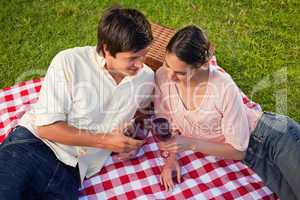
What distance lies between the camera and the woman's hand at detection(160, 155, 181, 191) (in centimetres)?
290

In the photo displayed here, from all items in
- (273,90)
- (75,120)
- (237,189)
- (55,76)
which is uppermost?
(55,76)

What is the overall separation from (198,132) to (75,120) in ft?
2.83

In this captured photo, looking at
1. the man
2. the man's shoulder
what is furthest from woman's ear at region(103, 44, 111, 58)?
the man's shoulder

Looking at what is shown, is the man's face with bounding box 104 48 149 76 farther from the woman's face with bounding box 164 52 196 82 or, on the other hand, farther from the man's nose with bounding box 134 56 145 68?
the woman's face with bounding box 164 52 196 82

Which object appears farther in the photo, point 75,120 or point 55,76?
point 75,120

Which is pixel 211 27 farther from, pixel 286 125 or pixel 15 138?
pixel 15 138

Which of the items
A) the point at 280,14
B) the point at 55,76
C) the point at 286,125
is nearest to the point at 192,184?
the point at 286,125

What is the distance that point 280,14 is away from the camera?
480 cm

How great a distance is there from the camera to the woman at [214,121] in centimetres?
239

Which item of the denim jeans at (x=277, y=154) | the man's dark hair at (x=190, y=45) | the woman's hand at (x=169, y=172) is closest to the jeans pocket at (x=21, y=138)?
the woman's hand at (x=169, y=172)

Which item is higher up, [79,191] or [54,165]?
[54,165]

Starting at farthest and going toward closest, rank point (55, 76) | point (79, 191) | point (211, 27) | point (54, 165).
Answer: point (211, 27), point (79, 191), point (54, 165), point (55, 76)

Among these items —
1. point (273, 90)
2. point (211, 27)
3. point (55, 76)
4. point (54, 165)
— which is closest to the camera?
point (55, 76)

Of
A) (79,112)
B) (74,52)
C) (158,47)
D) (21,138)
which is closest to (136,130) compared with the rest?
(79,112)
